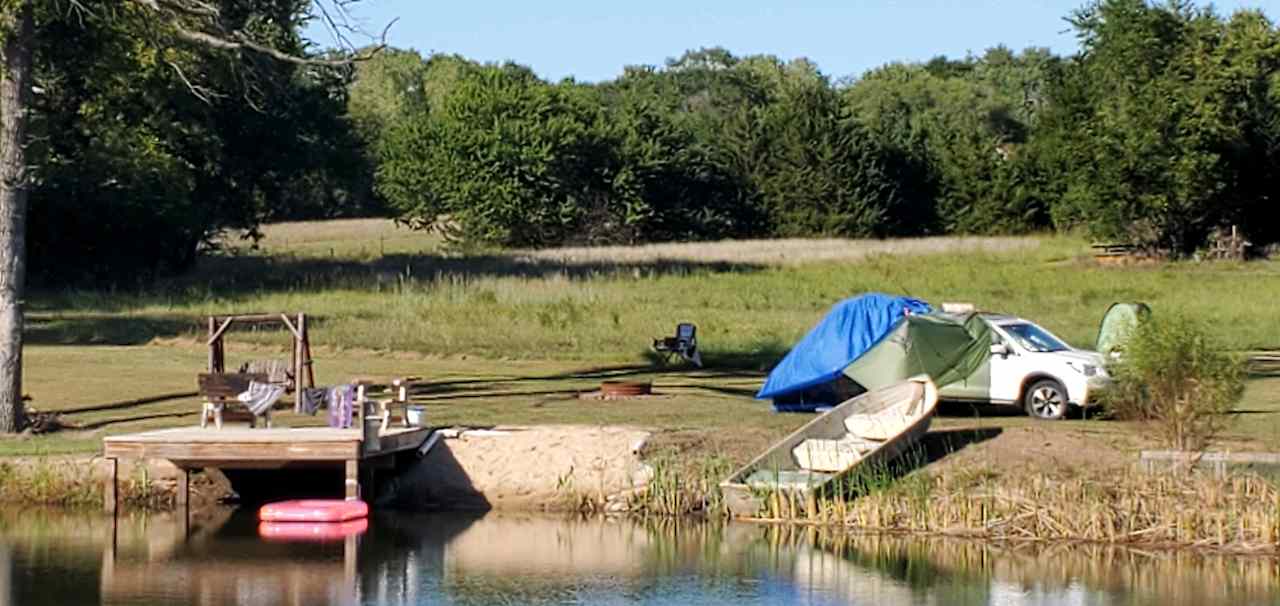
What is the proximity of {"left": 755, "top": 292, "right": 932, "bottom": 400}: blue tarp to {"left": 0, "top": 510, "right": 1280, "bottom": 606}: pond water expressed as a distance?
6148 mm

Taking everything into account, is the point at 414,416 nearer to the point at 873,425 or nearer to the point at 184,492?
the point at 184,492

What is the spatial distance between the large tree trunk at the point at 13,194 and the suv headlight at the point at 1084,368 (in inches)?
568

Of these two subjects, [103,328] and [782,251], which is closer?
[103,328]

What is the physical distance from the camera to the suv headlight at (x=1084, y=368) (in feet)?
92.6

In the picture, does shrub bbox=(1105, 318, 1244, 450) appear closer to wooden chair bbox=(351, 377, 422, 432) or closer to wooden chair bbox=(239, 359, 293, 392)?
wooden chair bbox=(351, 377, 422, 432)

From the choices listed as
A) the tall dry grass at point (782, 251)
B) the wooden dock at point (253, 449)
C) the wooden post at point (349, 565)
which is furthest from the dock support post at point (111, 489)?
the tall dry grass at point (782, 251)

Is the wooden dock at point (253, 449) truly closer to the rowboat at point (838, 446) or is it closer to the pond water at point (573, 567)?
the pond water at point (573, 567)

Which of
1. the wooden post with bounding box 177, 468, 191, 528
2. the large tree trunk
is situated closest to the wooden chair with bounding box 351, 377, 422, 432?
the wooden post with bounding box 177, 468, 191, 528

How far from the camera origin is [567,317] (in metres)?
45.4

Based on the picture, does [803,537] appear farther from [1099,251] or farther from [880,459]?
[1099,251]

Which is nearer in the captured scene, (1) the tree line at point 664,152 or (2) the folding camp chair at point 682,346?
(2) the folding camp chair at point 682,346

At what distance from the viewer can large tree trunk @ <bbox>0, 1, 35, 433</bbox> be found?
26.6 m

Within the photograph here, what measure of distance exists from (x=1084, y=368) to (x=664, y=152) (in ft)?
232

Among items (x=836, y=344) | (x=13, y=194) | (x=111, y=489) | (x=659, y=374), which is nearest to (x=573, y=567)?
(x=111, y=489)
